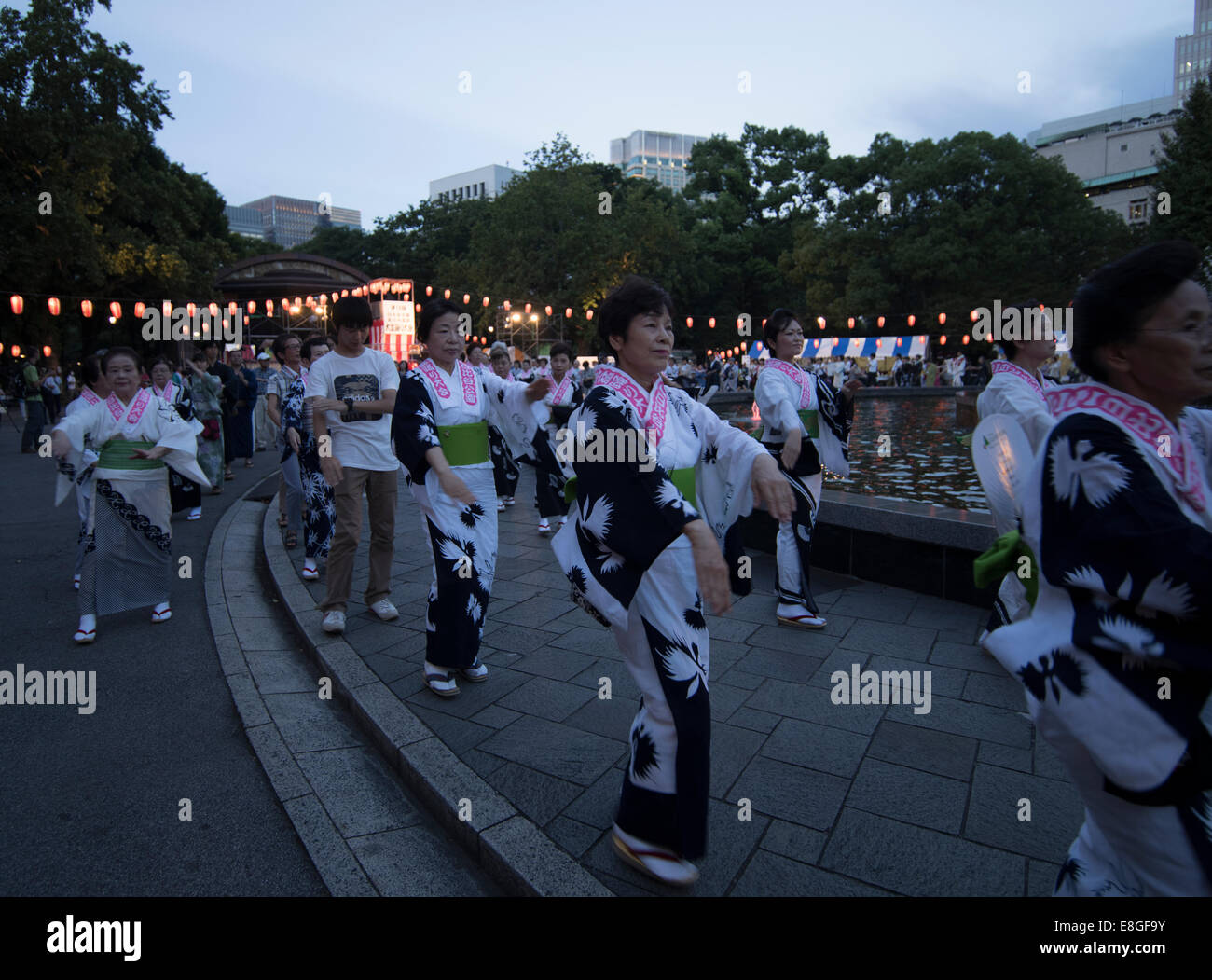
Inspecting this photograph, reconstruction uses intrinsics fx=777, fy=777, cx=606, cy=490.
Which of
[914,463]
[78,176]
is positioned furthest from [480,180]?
[914,463]

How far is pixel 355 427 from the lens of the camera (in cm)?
493

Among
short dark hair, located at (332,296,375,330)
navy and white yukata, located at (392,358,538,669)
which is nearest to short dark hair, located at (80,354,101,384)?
short dark hair, located at (332,296,375,330)

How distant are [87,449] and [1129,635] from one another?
5463mm

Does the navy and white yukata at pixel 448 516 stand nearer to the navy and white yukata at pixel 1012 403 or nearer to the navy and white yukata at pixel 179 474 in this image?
the navy and white yukata at pixel 179 474

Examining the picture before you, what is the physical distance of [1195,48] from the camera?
120m

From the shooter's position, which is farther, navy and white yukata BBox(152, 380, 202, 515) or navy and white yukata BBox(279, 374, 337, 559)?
navy and white yukata BBox(279, 374, 337, 559)

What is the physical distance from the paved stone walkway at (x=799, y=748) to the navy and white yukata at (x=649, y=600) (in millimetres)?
247

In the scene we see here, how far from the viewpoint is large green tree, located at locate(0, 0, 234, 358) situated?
19.5 m

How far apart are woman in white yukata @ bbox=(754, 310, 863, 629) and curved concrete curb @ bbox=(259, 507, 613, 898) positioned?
2370 mm

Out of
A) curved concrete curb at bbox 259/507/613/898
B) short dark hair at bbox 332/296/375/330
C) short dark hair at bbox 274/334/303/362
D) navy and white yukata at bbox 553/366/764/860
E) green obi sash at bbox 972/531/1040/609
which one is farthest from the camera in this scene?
short dark hair at bbox 274/334/303/362

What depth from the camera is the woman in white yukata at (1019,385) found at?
3695mm

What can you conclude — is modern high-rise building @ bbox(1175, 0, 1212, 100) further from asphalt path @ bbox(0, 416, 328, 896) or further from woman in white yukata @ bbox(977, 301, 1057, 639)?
asphalt path @ bbox(0, 416, 328, 896)

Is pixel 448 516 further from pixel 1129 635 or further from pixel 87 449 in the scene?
pixel 1129 635

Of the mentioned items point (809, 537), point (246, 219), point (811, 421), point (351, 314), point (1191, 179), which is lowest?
point (809, 537)
